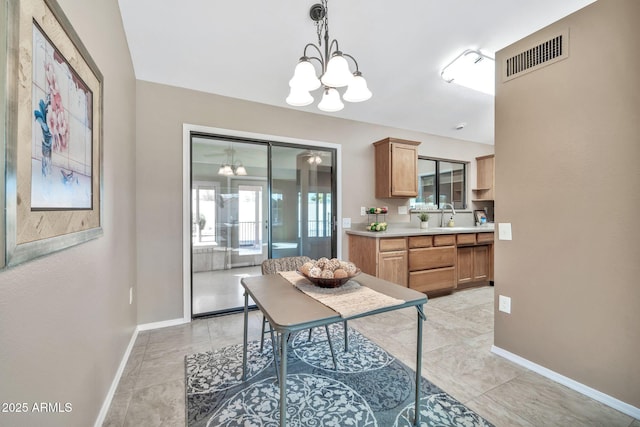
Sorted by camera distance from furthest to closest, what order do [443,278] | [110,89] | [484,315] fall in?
[443,278] → [484,315] → [110,89]

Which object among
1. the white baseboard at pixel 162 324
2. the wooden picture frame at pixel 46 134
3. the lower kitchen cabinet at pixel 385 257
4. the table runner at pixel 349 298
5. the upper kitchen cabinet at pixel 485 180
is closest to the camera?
the wooden picture frame at pixel 46 134

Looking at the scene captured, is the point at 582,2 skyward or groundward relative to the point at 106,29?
skyward

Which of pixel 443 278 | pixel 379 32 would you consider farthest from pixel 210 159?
pixel 443 278

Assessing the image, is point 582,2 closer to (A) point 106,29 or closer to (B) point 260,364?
(A) point 106,29

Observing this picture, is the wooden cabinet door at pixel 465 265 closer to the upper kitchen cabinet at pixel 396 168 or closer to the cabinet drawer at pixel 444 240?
the cabinet drawer at pixel 444 240

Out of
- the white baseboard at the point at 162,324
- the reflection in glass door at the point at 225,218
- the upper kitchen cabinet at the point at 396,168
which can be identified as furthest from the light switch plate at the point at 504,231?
the white baseboard at the point at 162,324

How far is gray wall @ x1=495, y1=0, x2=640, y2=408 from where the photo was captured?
1.57 m

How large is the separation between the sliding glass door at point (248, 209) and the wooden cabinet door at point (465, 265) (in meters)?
1.92

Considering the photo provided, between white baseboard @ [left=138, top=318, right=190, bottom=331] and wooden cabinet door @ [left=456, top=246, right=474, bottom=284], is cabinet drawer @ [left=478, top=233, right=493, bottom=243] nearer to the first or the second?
wooden cabinet door @ [left=456, top=246, right=474, bottom=284]

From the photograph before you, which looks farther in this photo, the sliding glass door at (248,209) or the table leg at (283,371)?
the sliding glass door at (248,209)

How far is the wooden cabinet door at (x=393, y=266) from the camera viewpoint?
3.36 metres

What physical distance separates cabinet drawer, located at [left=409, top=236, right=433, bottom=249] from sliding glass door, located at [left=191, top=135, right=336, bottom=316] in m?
1.05

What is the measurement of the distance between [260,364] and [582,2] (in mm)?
4035

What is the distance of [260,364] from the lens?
6.75ft
